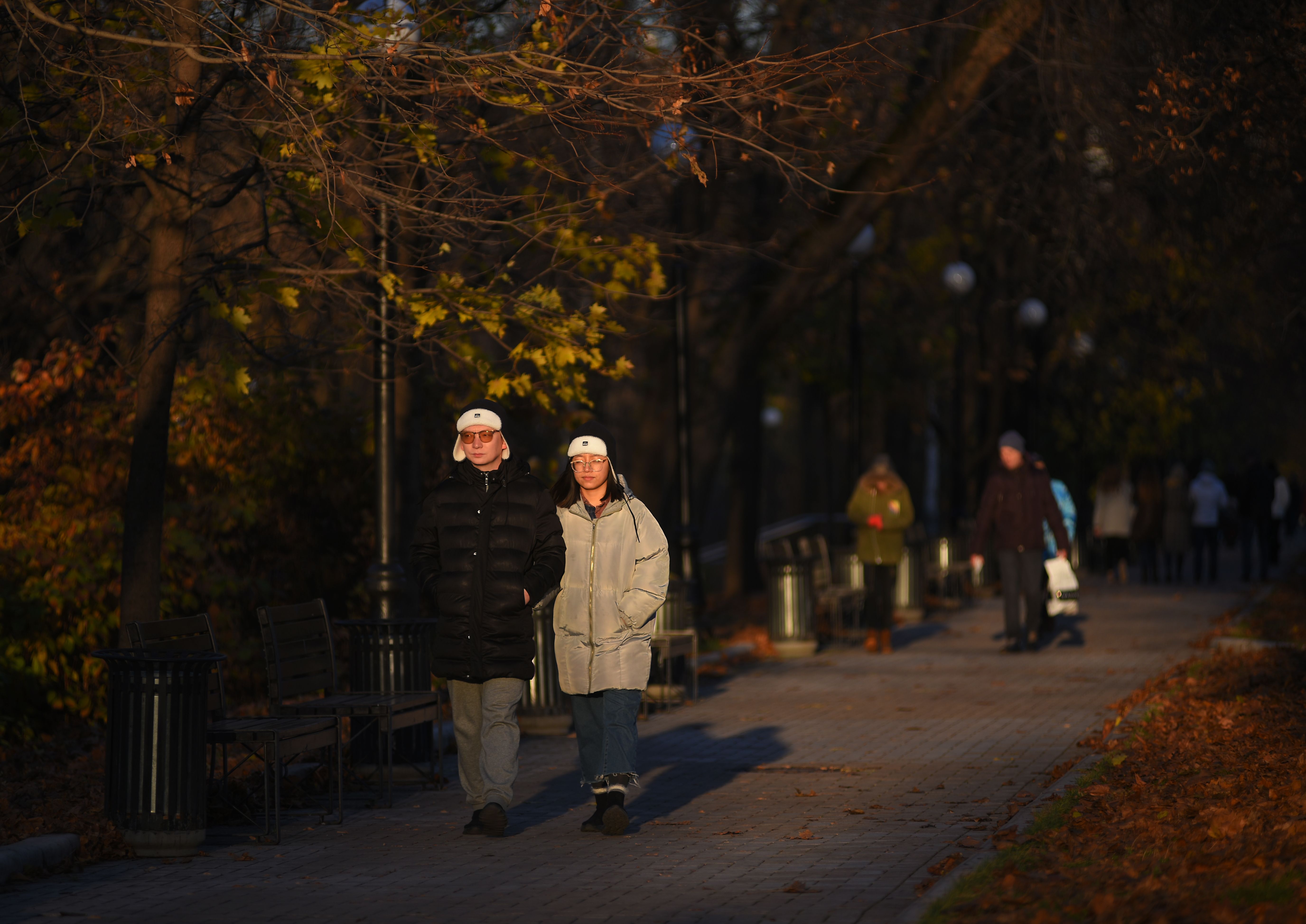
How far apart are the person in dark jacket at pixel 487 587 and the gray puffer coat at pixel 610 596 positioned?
0.16m

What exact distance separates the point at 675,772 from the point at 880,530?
819cm

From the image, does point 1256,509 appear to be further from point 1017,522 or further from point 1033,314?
point 1017,522

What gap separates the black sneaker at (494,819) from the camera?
8023 mm

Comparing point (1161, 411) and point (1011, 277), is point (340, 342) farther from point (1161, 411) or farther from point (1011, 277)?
point (1161, 411)

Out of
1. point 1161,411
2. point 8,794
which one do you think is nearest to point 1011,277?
point 1161,411

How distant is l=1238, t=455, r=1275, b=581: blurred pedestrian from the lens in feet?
89.5

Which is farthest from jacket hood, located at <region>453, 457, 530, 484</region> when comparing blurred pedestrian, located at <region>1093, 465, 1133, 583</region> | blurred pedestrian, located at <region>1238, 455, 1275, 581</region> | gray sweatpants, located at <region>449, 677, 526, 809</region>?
blurred pedestrian, located at <region>1238, 455, 1275, 581</region>

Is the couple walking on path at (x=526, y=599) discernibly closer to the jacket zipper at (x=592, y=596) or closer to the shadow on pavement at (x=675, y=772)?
the jacket zipper at (x=592, y=596)

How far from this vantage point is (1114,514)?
2706cm

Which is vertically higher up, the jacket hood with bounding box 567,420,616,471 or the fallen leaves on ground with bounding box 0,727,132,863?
the jacket hood with bounding box 567,420,616,471

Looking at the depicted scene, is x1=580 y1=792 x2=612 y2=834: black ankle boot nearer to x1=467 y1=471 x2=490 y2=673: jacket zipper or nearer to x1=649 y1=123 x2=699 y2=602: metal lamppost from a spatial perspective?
x1=467 y1=471 x2=490 y2=673: jacket zipper

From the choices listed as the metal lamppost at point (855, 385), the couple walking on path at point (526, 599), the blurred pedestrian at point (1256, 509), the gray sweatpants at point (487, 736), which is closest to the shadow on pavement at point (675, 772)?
the gray sweatpants at point (487, 736)

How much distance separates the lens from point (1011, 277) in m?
28.9

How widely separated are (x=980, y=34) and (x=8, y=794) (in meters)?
12.5
